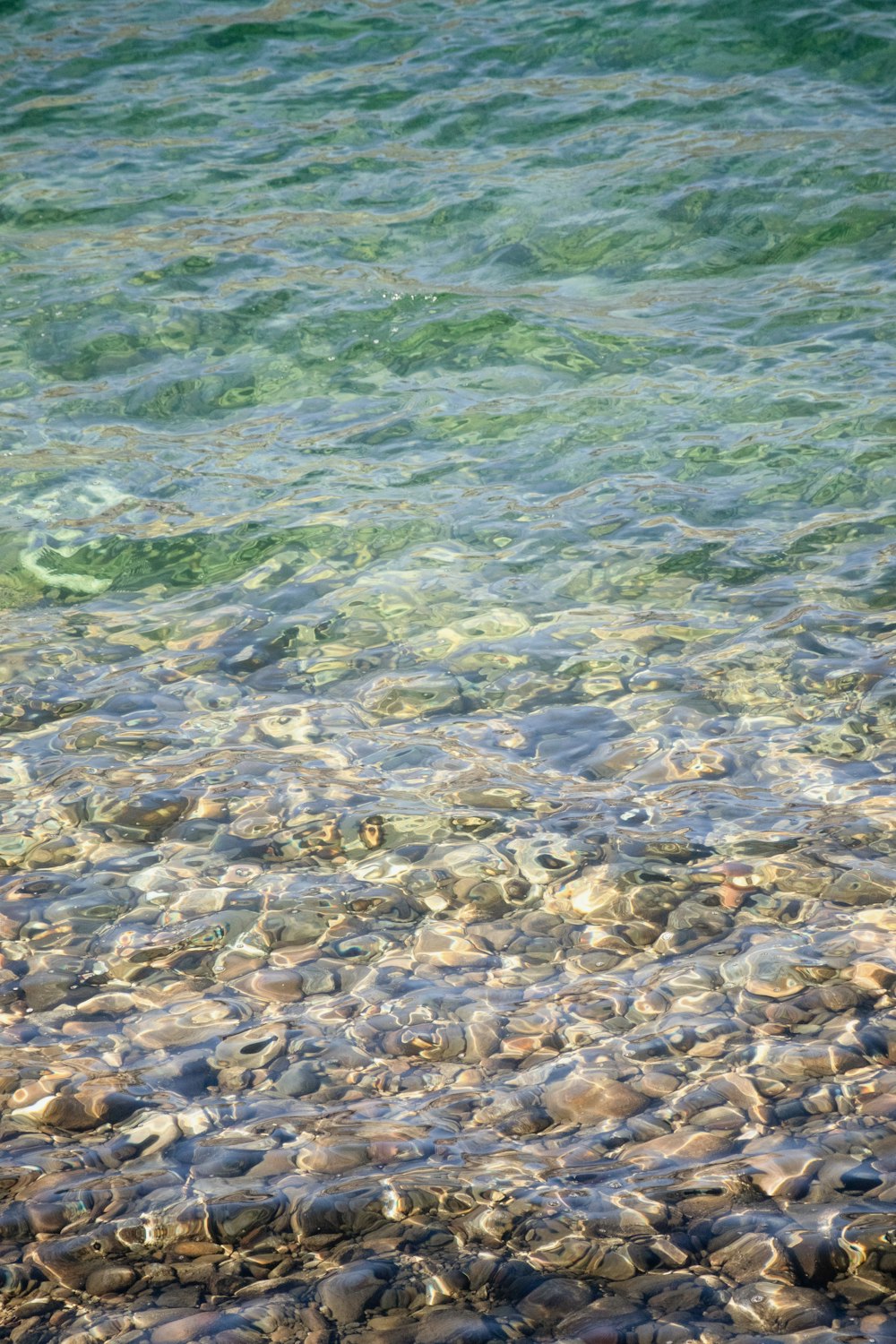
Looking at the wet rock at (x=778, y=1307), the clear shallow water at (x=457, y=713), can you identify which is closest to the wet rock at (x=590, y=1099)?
the clear shallow water at (x=457, y=713)

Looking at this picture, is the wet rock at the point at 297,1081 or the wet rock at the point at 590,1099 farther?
the wet rock at the point at 297,1081

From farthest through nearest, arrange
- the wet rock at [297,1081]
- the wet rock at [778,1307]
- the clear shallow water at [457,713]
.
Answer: the wet rock at [297,1081]
the clear shallow water at [457,713]
the wet rock at [778,1307]

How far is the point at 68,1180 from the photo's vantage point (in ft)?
7.29

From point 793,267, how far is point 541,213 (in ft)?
4.77

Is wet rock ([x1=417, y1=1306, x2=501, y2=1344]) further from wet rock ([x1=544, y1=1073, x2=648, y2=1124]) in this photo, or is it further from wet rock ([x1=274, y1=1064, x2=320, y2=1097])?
wet rock ([x1=274, y1=1064, x2=320, y2=1097])

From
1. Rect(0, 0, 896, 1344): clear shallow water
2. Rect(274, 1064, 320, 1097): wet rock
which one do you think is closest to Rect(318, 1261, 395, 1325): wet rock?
Rect(0, 0, 896, 1344): clear shallow water

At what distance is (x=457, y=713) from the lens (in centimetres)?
380

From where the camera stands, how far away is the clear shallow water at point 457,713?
83.4 inches

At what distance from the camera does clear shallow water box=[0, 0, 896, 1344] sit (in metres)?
2.12

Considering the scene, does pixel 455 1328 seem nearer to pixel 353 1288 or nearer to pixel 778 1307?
pixel 353 1288

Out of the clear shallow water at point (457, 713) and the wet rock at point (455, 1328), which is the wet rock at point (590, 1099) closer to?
the clear shallow water at point (457, 713)

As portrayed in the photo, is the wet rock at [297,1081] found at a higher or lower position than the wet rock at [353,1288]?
lower

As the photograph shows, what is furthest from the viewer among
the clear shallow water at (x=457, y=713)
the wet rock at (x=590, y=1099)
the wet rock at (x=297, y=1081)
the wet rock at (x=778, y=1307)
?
the wet rock at (x=297, y=1081)

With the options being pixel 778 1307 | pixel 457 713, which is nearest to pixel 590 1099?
pixel 778 1307
